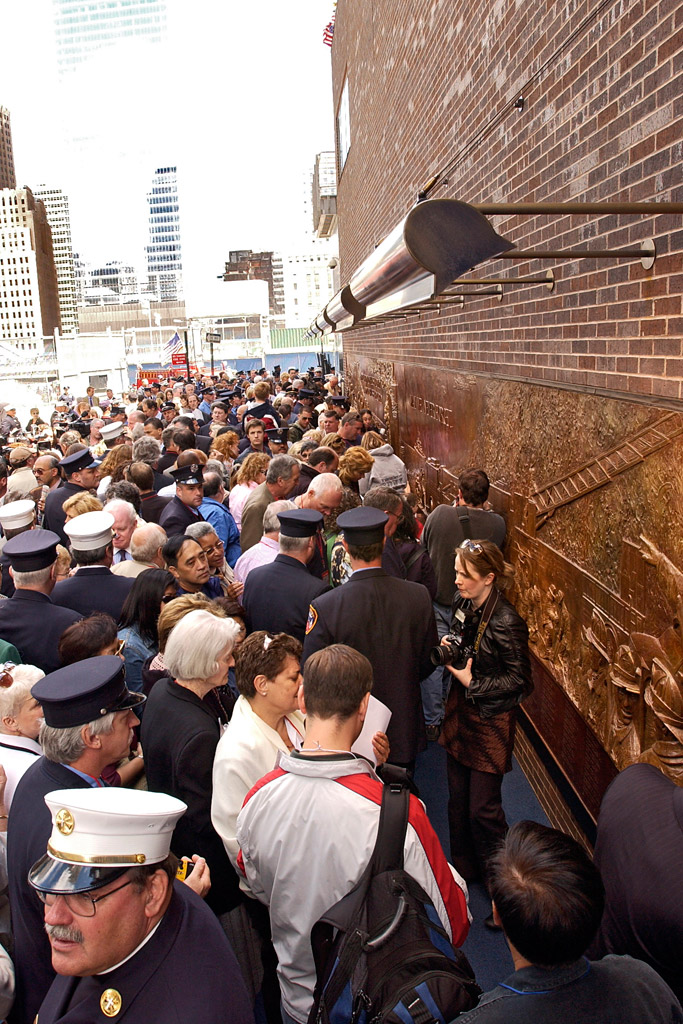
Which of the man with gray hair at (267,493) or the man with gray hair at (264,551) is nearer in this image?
the man with gray hair at (264,551)

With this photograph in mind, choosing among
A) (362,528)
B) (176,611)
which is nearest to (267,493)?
(362,528)

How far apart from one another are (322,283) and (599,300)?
418 feet

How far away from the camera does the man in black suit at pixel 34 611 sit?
3980 millimetres

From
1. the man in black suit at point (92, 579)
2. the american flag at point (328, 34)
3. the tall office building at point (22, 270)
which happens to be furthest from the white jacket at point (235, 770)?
the tall office building at point (22, 270)

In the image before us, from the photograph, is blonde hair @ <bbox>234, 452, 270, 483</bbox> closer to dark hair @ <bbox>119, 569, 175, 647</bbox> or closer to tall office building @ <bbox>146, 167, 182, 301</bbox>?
dark hair @ <bbox>119, 569, 175, 647</bbox>

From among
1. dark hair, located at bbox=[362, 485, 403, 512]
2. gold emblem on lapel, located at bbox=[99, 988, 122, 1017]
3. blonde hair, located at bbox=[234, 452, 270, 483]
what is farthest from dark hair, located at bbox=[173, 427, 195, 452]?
gold emblem on lapel, located at bbox=[99, 988, 122, 1017]

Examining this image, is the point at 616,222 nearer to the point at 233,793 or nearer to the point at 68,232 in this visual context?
the point at 233,793

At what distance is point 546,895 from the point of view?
1.66 metres

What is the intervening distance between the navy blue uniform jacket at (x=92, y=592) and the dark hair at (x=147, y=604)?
44 centimetres

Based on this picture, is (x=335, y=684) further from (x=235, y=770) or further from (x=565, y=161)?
(x=565, y=161)

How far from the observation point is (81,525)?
14.7ft

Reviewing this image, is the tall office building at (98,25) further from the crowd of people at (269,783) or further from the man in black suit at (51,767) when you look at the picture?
the man in black suit at (51,767)

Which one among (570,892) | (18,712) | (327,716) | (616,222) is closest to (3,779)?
(18,712)

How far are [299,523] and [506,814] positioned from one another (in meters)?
2.01
